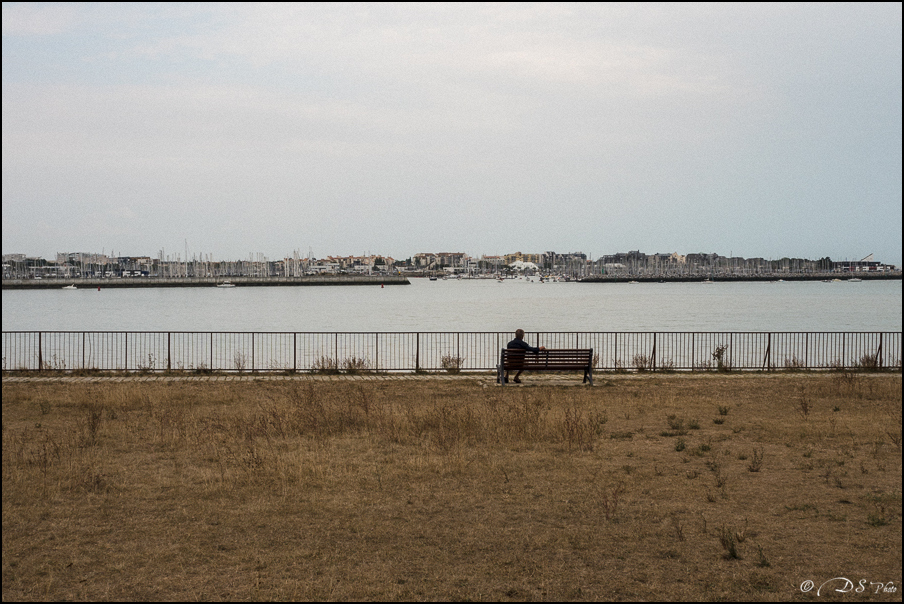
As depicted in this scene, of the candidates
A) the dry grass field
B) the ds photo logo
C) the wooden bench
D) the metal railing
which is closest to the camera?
the ds photo logo

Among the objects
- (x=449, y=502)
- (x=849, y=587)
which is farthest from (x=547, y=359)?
(x=849, y=587)

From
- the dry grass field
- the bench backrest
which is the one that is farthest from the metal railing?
the dry grass field

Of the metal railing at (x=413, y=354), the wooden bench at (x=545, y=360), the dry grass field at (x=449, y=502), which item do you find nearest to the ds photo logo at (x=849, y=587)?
the dry grass field at (x=449, y=502)

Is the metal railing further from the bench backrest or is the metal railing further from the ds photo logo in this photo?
the ds photo logo

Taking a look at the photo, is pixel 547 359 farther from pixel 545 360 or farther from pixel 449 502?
pixel 449 502

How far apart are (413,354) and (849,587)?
35201mm

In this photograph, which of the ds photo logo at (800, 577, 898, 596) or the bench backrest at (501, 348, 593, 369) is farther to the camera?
the bench backrest at (501, 348, 593, 369)

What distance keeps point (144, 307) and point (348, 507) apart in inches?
4292

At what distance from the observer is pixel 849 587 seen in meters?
6.87

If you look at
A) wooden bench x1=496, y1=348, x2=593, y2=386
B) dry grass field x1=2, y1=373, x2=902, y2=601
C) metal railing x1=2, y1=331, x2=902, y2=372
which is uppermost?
wooden bench x1=496, y1=348, x2=593, y2=386

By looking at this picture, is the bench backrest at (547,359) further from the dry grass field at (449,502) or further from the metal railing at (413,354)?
the dry grass field at (449,502)

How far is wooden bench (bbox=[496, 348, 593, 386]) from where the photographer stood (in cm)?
2103

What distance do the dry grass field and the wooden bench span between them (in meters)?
4.40

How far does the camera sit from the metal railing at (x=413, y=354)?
2592 centimetres
